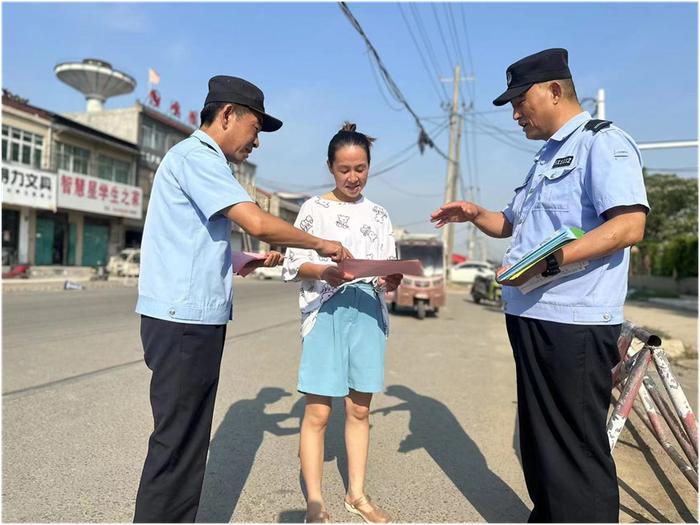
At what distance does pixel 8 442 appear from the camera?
3.34m

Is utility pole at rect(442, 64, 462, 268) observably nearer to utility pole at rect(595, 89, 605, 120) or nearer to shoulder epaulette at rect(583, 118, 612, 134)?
utility pole at rect(595, 89, 605, 120)

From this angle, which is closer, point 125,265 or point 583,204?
point 583,204

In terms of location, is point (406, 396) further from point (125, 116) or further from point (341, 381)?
point (125, 116)

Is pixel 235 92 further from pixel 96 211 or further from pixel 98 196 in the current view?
pixel 98 196

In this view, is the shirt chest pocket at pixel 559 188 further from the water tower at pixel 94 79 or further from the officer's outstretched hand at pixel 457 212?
the water tower at pixel 94 79

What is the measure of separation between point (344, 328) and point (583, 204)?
121 centimetres

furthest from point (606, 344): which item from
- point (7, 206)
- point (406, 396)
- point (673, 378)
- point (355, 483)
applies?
point (7, 206)

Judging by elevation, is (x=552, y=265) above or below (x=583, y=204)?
below

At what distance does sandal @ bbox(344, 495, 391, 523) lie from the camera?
2.49 metres

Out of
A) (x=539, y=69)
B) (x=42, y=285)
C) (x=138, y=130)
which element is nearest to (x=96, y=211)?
(x=138, y=130)

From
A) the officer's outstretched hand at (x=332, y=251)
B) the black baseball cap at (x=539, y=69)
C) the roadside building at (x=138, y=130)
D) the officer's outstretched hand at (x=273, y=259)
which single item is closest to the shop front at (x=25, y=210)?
the roadside building at (x=138, y=130)

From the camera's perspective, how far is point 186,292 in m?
1.92

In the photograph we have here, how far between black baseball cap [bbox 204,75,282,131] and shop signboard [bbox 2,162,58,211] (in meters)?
21.3

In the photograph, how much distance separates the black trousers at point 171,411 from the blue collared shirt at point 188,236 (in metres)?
0.07
